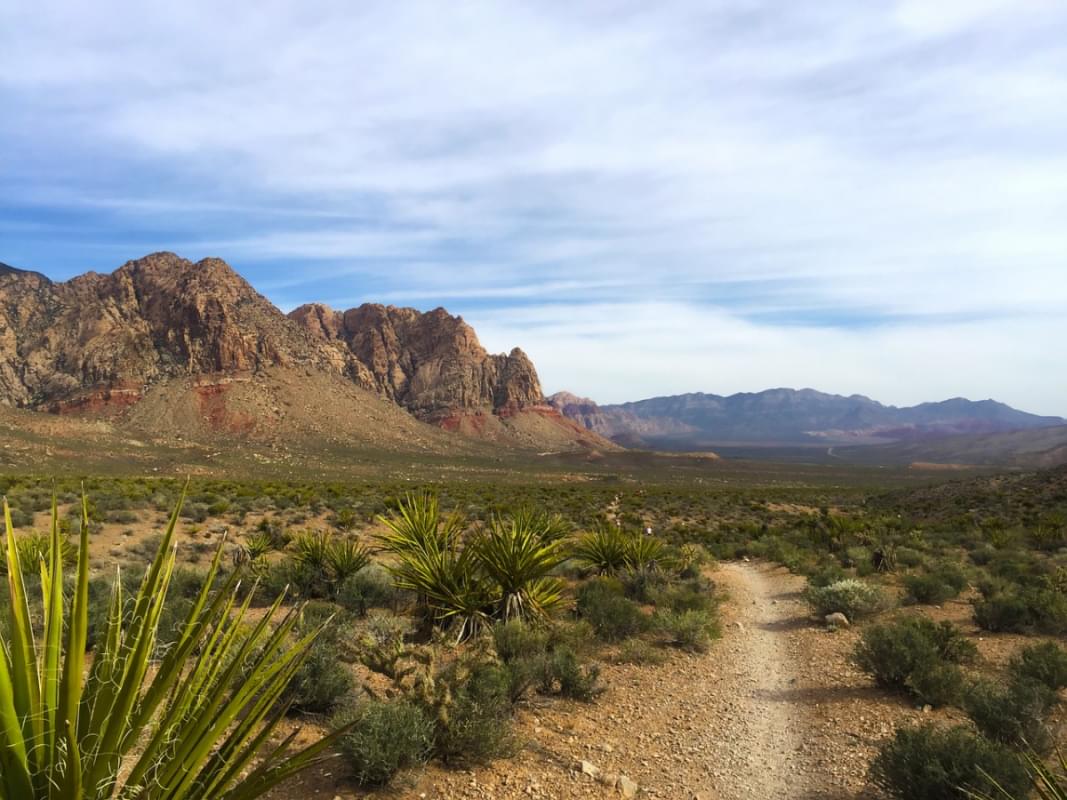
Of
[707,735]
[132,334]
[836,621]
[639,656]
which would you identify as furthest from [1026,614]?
[132,334]

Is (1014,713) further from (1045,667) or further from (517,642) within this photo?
(517,642)

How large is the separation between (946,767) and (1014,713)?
1.70m

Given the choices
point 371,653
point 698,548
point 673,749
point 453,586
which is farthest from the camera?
point 698,548

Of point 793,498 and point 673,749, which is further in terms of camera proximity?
point 793,498

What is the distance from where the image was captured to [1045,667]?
685cm

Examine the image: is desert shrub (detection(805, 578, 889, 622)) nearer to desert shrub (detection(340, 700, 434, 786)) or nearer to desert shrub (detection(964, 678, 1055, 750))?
desert shrub (detection(964, 678, 1055, 750))

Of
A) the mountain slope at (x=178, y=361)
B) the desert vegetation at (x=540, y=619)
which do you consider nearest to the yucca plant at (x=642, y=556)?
the desert vegetation at (x=540, y=619)

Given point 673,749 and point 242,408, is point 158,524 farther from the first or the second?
point 242,408

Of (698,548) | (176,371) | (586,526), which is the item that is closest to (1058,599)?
(698,548)

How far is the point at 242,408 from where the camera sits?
306 feet

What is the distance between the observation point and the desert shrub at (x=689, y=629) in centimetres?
895

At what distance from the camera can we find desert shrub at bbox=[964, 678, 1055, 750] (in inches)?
214

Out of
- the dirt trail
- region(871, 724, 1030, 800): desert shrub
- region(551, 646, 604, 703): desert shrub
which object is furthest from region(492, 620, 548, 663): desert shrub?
region(871, 724, 1030, 800): desert shrub

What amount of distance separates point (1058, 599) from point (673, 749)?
772cm
